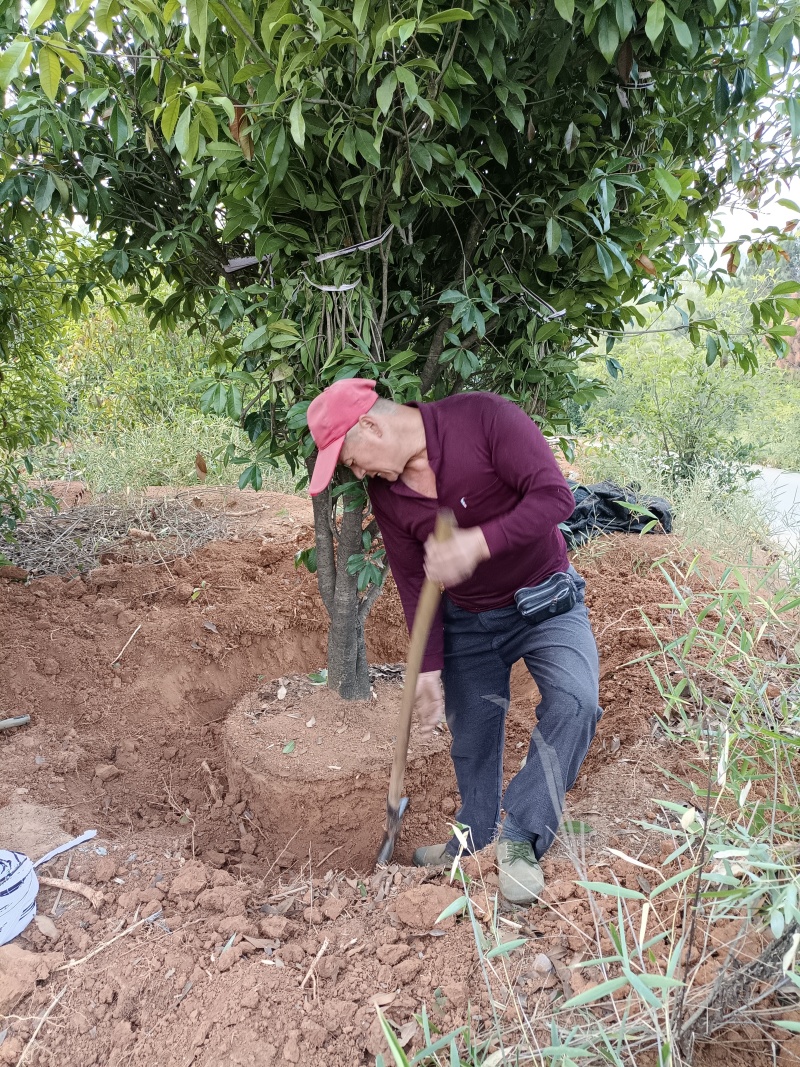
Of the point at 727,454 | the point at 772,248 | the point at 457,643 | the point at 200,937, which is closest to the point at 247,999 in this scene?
the point at 200,937

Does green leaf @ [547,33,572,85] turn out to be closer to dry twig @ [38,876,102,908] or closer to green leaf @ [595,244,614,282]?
green leaf @ [595,244,614,282]

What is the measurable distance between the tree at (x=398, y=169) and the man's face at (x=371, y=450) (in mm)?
249

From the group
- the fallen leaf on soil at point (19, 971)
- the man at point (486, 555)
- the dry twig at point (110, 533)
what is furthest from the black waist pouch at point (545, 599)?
the dry twig at point (110, 533)

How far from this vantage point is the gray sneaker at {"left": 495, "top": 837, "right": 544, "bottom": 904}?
1.84m

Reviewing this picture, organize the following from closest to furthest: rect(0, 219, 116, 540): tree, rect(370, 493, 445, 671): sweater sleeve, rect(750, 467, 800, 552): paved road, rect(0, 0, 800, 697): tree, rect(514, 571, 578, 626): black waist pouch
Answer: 1. rect(0, 0, 800, 697): tree
2. rect(514, 571, 578, 626): black waist pouch
3. rect(370, 493, 445, 671): sweater sleeve
4. rect(0, 219, 116, 540): tree
5. rect(750, 467, 800, 552): paved road

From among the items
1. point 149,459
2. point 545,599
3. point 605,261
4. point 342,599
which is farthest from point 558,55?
point 149,459

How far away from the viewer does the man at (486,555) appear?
202cm

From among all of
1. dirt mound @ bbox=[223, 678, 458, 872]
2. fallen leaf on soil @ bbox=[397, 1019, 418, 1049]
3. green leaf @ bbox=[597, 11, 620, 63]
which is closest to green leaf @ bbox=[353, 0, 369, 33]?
green leaf @ bbox=[597, 11, 620, 63]

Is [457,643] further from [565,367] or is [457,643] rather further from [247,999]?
[247,999]

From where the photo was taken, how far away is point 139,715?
3.40 m

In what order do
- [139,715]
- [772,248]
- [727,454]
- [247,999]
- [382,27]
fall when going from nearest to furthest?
[382,27] → [247,999] → [772,248] → [139,715] → [727,454]

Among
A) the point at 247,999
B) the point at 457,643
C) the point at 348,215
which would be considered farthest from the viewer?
the point at 457,643

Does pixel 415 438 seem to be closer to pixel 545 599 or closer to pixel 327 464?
pixel 327 464

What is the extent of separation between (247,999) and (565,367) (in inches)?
81.8
